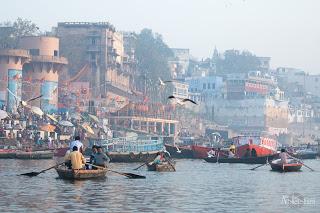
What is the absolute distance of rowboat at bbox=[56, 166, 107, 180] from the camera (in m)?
30.2

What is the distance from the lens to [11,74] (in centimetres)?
8375

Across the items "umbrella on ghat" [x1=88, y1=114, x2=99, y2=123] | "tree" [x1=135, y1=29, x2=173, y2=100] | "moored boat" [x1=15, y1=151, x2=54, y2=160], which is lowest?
"moored boat" [x1=15, y1=151, x2=54, y2=160]

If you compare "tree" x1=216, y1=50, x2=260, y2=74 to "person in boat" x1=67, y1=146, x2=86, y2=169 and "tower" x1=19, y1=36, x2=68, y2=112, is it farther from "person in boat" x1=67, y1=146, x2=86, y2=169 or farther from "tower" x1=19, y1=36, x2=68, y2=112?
"person in boat" x1=67, y1=146, x2=86, y2=169

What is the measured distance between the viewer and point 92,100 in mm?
93938

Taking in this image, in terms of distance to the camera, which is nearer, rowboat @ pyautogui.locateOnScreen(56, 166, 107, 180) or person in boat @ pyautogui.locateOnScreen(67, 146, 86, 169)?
person in boat @ pyautogui.locateOnScreen(67, 146, 86, 169)

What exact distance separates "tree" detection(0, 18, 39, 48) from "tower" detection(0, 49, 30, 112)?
574 inches

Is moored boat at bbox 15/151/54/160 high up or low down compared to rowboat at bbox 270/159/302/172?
up

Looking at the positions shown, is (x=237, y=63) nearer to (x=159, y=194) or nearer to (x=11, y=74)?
(x=11, y=74)

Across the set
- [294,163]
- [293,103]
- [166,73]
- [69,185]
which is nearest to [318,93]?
[293,103]

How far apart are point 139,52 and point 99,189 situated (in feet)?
357

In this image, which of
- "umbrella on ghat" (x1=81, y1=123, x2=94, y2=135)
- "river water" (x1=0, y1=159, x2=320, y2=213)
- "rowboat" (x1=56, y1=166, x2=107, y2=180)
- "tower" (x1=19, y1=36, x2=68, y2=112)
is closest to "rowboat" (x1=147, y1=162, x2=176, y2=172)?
"river water" (x1=0, y1=159, x2=320, y2=213)

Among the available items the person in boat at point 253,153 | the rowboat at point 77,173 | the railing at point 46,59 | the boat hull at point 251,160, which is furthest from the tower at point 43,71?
the rowboat at point 77,173

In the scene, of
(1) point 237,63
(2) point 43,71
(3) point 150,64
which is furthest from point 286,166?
(1) point 237,63

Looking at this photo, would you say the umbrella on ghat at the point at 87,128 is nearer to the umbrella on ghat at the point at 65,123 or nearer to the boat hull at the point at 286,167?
the umbrella on ghat at the point at 65,123
